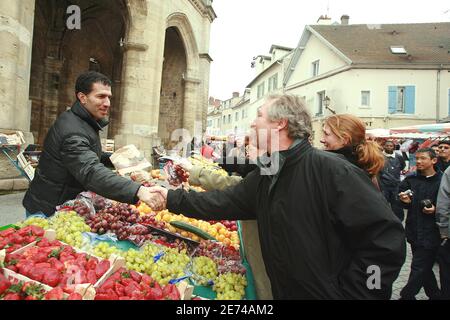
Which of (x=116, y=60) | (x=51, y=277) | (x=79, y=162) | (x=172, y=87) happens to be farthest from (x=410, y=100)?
(x=51, y=277)

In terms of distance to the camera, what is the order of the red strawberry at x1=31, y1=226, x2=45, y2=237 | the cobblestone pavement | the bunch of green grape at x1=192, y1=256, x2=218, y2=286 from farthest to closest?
the cobblestone pavement < the red strawberry at x1=31, y1=226, x2=45, y2=237 < the bunch of green grape at x1=192, y1=256, x2=218, y2=286

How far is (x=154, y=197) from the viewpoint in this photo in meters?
2.28

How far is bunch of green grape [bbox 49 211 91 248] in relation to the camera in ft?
7.66

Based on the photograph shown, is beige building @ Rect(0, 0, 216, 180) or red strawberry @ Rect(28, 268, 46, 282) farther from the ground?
beige building @ Rect(0, 0, 216, 180)

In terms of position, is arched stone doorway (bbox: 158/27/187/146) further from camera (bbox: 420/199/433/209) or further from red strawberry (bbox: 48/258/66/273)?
red strawberry (bbox: 48/258/66/273)

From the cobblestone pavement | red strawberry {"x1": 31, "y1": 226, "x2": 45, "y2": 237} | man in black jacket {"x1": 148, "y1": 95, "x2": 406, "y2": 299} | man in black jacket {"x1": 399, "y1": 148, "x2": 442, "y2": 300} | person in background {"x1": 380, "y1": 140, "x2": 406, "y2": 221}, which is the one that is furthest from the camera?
person in background {"x1": 380, "y1": 140, "x2": 406, "y2": 221}

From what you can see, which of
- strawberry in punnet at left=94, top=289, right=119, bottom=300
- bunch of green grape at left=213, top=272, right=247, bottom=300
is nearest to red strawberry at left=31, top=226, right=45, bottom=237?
strawberry in punnet at left=94, top=289, right=119, bottom=300

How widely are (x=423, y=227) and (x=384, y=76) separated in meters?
20.5

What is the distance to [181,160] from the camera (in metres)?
3.13

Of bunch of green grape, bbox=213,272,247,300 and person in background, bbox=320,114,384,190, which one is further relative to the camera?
person in background, bbox=320,114,384,190

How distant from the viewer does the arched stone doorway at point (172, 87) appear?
655 inches

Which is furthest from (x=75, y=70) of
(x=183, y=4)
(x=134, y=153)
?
(x=134, y=153)

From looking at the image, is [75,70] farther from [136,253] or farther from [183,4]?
[136,253]

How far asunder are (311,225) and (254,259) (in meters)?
0.65
